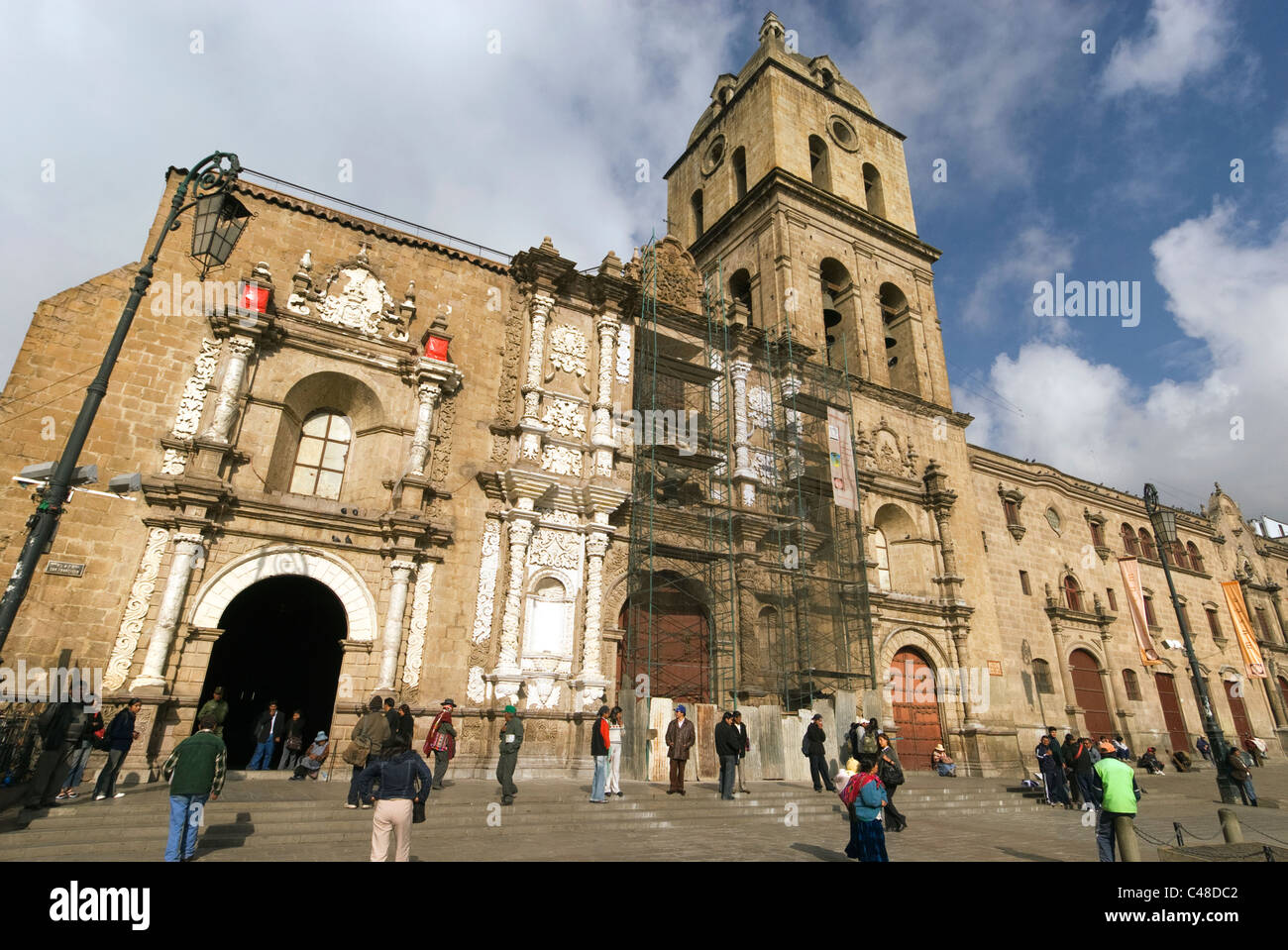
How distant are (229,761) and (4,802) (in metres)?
8.65

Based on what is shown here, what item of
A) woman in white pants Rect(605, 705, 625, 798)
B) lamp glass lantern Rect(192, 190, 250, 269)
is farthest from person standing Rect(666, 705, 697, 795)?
lamp glass lantern Rect(192, 190, 250, 269)

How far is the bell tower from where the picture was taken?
24688 millimetres

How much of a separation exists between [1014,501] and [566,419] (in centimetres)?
1888

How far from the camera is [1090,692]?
25219 millimetres

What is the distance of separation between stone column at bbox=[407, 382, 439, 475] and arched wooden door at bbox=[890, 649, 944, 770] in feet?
47.3

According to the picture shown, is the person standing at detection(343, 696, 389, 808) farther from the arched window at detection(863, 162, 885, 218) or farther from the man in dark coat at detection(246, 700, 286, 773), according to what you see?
the arched window at detection(863, 162, 885, 218)

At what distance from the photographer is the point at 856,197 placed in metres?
27.8

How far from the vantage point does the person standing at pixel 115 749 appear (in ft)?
30.4

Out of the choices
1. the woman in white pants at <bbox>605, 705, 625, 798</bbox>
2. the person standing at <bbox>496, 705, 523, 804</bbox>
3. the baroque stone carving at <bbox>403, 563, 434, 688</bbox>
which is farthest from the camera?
the baroque stone carving at <bbox>403, 563, 434, 688</bbox>

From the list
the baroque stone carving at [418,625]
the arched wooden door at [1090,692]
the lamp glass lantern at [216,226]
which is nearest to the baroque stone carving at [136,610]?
the baroque stone carving at [418,625]

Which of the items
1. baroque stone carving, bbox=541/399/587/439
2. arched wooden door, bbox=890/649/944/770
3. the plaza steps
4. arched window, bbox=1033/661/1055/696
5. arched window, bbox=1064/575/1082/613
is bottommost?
the plaza steps

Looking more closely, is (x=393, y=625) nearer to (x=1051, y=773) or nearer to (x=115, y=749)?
(x=115, y=749)

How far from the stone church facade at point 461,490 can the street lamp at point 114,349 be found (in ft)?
13.9
